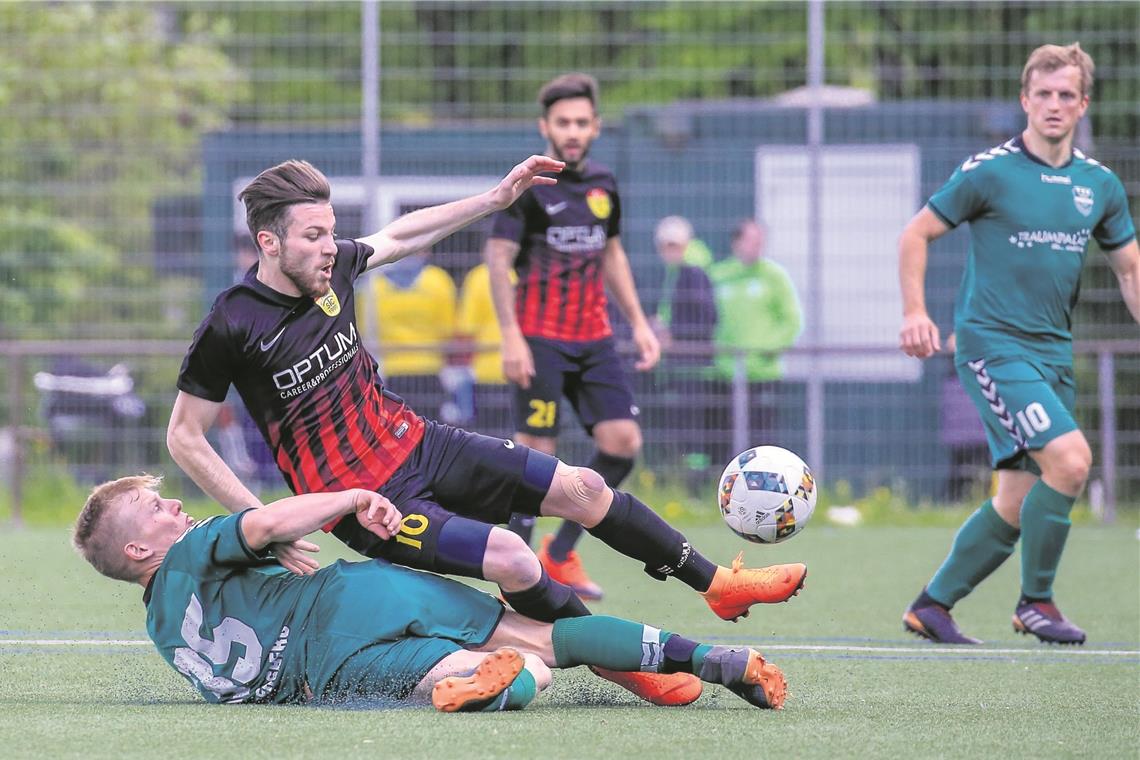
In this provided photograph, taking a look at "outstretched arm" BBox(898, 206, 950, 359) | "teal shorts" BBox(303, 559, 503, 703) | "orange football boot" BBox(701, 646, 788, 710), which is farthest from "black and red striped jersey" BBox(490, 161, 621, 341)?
"orange football boot" BBox(701, 646, 788, 710)

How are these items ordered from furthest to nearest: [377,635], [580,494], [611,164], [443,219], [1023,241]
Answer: [611,164] → [1023,241] → [443,219] → [580,494] → [377,635]

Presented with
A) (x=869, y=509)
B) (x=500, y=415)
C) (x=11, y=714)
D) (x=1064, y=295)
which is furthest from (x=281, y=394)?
(x=869, y=509)

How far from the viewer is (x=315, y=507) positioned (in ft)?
16.4

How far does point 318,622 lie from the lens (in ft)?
16.9

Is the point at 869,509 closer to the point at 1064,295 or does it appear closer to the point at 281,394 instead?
the point at 1064,295

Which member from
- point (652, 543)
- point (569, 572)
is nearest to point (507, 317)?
point (569, 572)

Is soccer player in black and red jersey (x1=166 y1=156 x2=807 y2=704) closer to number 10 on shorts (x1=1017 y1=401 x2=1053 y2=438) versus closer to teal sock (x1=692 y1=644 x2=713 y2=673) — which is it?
teal sock (x1=692 y1=644 x2=713 y2=673)

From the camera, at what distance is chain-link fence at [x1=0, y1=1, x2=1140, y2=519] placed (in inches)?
501

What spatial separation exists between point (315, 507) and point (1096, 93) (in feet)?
31.3

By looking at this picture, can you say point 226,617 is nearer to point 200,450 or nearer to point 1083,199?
point 200,450

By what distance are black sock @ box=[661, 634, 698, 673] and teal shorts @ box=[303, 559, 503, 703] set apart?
1.84 feet

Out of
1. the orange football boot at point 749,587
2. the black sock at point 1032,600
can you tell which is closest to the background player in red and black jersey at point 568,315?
the black sock at point 1032,600

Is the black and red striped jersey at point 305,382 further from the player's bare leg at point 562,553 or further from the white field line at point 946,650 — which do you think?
the player's bare leg at point 562,553

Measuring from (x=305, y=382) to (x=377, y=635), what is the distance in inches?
33.7
